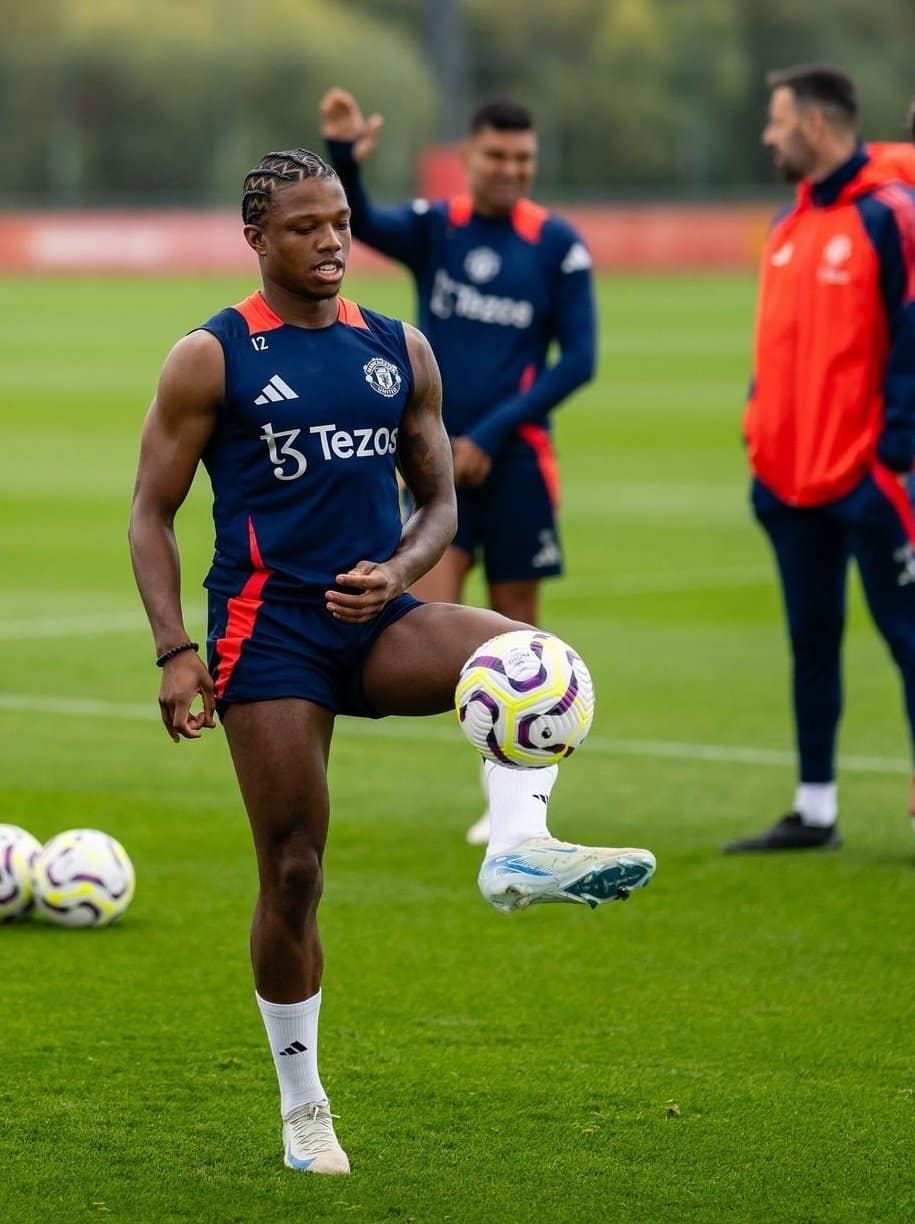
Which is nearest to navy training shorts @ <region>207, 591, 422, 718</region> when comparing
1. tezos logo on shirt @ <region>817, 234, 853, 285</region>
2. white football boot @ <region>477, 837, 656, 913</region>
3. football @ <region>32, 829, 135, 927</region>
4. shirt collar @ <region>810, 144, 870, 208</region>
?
white football boot @ <region>477, 837, 656, 913</region>

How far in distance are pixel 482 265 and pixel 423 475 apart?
3547 mm

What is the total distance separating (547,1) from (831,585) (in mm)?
75840

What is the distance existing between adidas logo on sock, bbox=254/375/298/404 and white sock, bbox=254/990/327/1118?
1358 mm

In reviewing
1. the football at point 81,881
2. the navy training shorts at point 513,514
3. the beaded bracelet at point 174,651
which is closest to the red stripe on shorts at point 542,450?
the navy training shorts at point 513,514

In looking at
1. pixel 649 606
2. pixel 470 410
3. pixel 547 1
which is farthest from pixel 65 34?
pixel 470 410

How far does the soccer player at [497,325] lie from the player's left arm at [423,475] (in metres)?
3.23

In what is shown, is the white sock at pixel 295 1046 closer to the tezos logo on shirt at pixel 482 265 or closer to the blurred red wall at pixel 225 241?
the tezos logo on shirt at pixel 482 265

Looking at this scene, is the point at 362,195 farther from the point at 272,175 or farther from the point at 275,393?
the point at 275,393

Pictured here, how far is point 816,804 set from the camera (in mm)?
9234

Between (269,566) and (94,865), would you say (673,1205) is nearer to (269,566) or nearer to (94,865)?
(269,566)

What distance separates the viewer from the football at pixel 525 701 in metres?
5.12

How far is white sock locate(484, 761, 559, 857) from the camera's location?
17.0 ft

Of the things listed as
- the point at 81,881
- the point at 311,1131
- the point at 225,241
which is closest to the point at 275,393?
the point at 311,1131

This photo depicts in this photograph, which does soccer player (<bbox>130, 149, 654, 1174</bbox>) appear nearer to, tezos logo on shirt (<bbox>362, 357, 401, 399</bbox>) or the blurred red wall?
tezos logo on shirt (<bbox>362, 357, 401, 399</bbox>)
